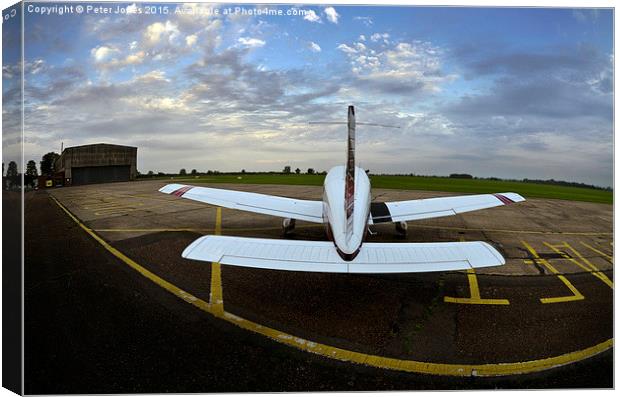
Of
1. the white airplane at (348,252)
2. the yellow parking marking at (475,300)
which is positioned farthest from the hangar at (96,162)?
the yellow parking marking at (475,300)

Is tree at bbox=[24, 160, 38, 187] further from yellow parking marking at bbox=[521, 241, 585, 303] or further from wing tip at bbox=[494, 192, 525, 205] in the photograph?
wing tip at bbox=[494, 192, 525, 205]

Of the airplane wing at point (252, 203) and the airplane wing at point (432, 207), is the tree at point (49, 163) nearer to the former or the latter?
the airplane wing at point (252, 203)

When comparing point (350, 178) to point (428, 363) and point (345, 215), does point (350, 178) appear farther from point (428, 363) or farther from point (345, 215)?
point (428, 363)

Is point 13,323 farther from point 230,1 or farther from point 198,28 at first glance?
point 230,1

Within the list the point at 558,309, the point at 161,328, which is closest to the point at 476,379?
the point at 558,309

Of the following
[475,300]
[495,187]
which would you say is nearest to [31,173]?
[475,300]

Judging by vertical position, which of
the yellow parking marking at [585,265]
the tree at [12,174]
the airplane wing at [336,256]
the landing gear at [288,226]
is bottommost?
the yellow parking marking at [585,265]
